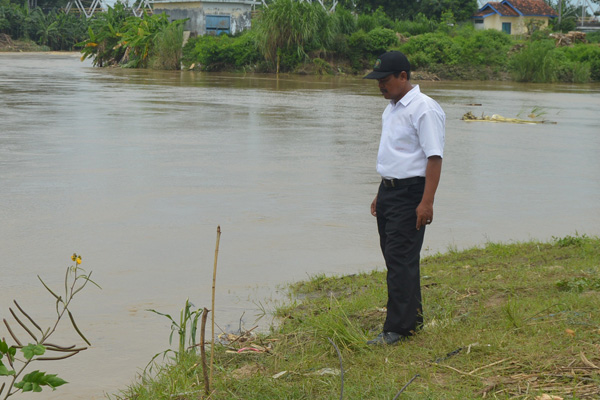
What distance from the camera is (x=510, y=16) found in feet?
200

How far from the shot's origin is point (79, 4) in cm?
8988

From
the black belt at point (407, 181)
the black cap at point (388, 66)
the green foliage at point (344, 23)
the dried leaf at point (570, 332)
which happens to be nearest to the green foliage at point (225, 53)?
the green foliage at point (344, 23)

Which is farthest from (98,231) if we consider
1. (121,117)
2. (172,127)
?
(121,117)

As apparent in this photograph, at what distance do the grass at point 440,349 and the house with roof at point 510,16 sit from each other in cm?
5736

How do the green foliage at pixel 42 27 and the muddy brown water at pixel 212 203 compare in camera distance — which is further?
the green foliage at pixel 42 27

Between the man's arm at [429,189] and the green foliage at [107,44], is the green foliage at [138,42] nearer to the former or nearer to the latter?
the green foliage at [107,44]

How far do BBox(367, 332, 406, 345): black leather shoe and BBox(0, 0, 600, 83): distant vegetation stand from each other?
33.8m

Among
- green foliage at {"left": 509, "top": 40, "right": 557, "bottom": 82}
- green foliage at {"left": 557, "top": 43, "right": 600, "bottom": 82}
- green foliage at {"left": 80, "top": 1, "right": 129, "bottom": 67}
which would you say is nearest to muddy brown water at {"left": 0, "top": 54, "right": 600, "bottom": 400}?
green foliage at {"left": 509, "top": 40, "right": 557, "bottom": 82}

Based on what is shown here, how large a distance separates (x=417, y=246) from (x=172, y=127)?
1240 cm

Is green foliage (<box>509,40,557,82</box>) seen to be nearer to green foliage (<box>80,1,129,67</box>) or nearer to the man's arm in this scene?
green foliage (<box>80,1,129,67</box>)

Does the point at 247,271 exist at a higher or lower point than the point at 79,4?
lower

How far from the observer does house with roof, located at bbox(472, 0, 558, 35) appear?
198 feet

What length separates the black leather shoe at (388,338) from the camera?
14.6 feet

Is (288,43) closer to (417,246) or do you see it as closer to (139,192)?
(139,192)
